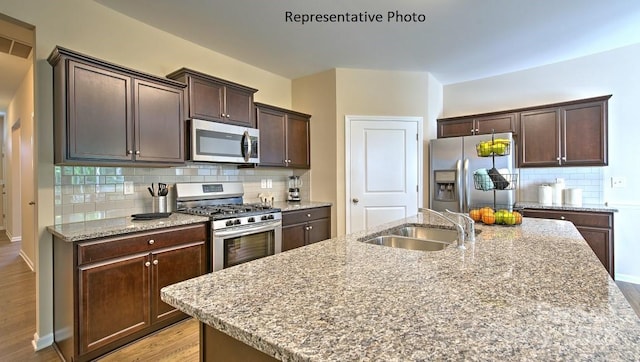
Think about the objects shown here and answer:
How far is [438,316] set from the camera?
77cm

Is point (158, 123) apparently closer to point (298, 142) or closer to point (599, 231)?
point (298, 142)

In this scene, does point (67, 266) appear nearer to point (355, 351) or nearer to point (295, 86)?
point (355, 351)

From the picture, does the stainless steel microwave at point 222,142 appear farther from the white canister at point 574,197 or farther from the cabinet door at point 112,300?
the white canister at point 574,197

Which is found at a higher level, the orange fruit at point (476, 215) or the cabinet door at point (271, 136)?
the cabinet door at point (271, 136)

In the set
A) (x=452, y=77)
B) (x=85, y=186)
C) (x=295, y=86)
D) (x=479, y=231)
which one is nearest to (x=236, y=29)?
(x=295, y=86)

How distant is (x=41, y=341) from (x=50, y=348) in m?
0.08

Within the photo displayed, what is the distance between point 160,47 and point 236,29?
76cm

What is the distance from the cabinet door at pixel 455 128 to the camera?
4.09 meters

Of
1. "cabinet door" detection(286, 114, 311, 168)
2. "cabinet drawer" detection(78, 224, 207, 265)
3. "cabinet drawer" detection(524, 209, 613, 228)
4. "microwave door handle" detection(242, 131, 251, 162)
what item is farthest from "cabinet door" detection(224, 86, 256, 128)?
"cabinet drawer" detection(524, 209, 613, 228)

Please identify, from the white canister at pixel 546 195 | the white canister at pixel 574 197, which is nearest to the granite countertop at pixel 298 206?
the white canister at pixel 546 195

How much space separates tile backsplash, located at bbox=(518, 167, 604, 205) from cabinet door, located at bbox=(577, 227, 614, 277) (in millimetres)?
603

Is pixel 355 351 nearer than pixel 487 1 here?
Yes

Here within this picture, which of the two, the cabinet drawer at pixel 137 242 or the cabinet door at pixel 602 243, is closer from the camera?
the cabinet drawer at pixel 137 242

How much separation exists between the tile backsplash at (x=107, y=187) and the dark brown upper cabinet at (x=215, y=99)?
0.60 m
